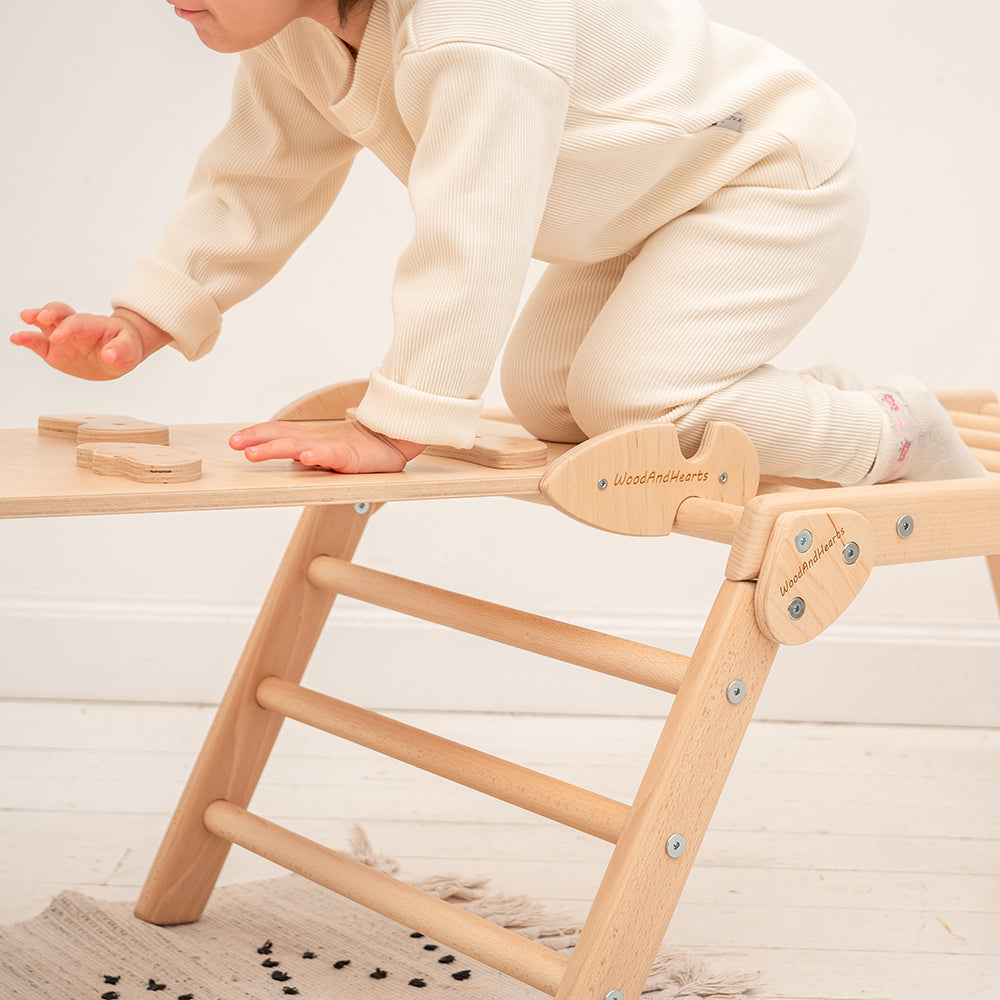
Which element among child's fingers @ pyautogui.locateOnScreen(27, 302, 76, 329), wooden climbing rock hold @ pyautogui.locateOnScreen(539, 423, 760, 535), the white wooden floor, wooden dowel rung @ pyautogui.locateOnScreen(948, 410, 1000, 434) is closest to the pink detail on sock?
wooden climbing rock hold @ pyautogui.locateOnScreen(539, 423, 760, 535)

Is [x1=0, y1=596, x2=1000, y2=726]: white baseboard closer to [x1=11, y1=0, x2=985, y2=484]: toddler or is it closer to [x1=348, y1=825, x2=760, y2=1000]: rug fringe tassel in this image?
[x1=348, y1=825, x2=760, y2=1000]: rug fringe tassel

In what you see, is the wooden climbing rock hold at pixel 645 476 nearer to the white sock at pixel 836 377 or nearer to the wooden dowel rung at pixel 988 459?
the white sock at pixel 836 377

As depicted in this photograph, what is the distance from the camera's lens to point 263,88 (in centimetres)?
95

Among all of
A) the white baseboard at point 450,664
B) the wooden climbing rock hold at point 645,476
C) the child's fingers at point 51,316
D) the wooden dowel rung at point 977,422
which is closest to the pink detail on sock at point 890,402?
the wooden climbing rock hold at point 645,476

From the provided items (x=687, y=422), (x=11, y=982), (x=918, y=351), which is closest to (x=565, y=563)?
(x=918, y=351)

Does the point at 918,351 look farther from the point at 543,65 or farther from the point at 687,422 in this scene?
the point at 543,65

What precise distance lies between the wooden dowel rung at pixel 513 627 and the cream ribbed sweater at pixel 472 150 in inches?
Result: 7.1

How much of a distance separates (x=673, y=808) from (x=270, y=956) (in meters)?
0.45

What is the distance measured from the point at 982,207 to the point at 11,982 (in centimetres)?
140

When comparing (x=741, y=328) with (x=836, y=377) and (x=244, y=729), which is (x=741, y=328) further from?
(x=244, y=729)

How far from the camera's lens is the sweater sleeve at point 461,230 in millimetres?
760

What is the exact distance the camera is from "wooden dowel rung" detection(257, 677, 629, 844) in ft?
2.68

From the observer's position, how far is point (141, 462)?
0.67m

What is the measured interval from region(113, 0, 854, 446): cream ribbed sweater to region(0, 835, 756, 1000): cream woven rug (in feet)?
1.59
